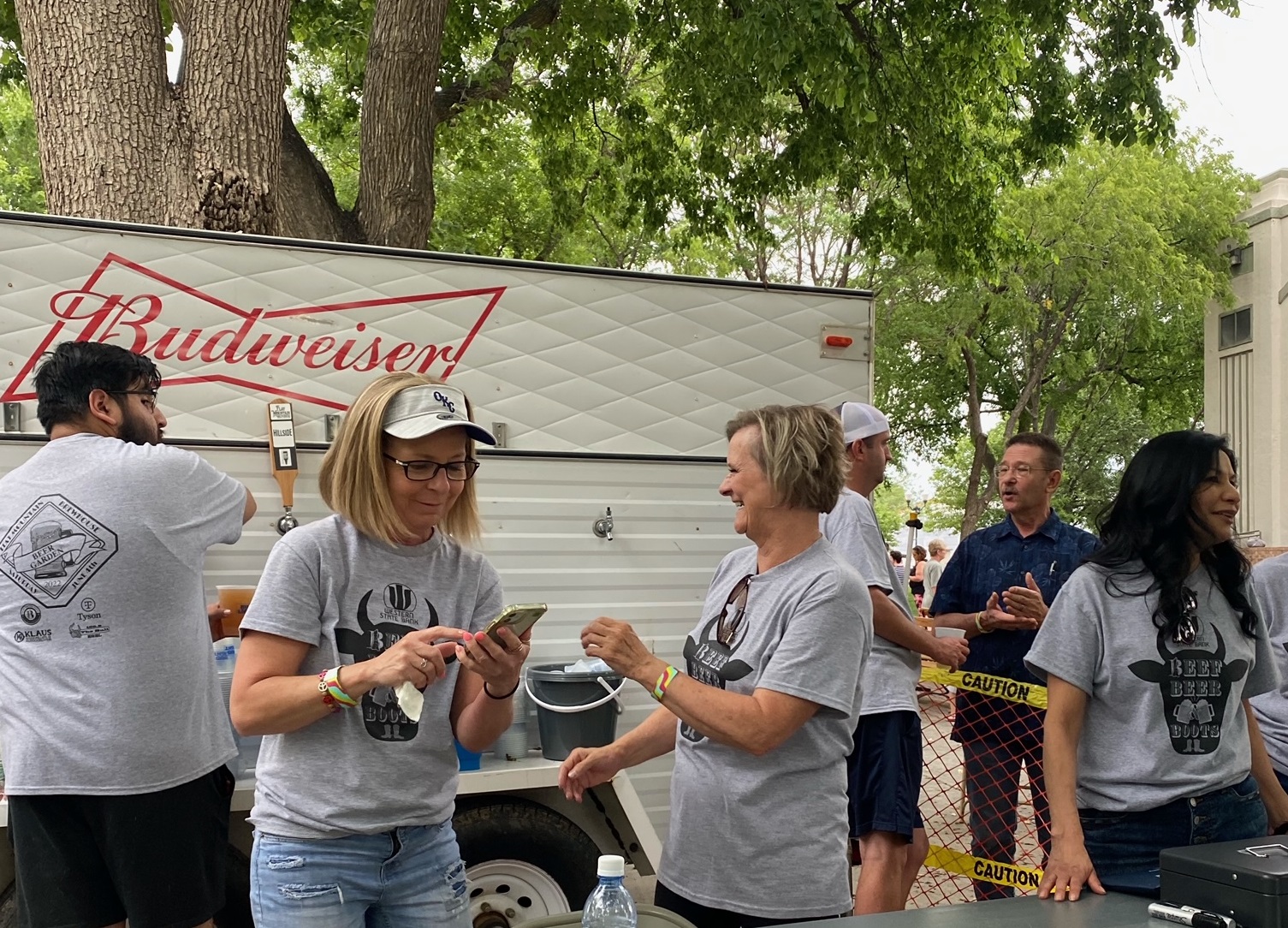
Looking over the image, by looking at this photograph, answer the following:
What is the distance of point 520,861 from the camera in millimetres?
4605

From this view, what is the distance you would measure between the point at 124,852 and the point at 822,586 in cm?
206

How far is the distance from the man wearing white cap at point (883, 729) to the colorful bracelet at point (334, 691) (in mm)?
2300

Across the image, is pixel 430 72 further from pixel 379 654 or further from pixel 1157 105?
pixel 379 654

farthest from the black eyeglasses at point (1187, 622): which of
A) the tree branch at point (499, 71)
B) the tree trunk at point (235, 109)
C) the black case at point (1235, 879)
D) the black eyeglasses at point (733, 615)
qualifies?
the tree branch at point (499, 71)

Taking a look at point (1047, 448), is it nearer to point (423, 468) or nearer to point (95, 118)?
point (423, 468)

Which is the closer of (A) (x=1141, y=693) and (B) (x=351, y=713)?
(B) (x=351, y=713)

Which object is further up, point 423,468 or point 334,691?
point 423,468

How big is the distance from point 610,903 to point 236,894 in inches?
107

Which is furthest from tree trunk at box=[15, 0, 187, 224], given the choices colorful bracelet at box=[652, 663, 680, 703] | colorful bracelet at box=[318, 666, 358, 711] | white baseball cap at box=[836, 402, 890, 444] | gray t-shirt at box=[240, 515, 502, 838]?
colorful bracelet at box=[652, 663, 680, 703]

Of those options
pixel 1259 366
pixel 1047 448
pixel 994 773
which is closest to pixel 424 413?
pixel 994 773

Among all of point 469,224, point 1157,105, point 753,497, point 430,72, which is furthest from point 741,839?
point 469,224

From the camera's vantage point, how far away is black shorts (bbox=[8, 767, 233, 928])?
10.5 ft

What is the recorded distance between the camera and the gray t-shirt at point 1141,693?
2.98m

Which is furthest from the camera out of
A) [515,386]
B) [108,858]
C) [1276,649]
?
[515,386]
